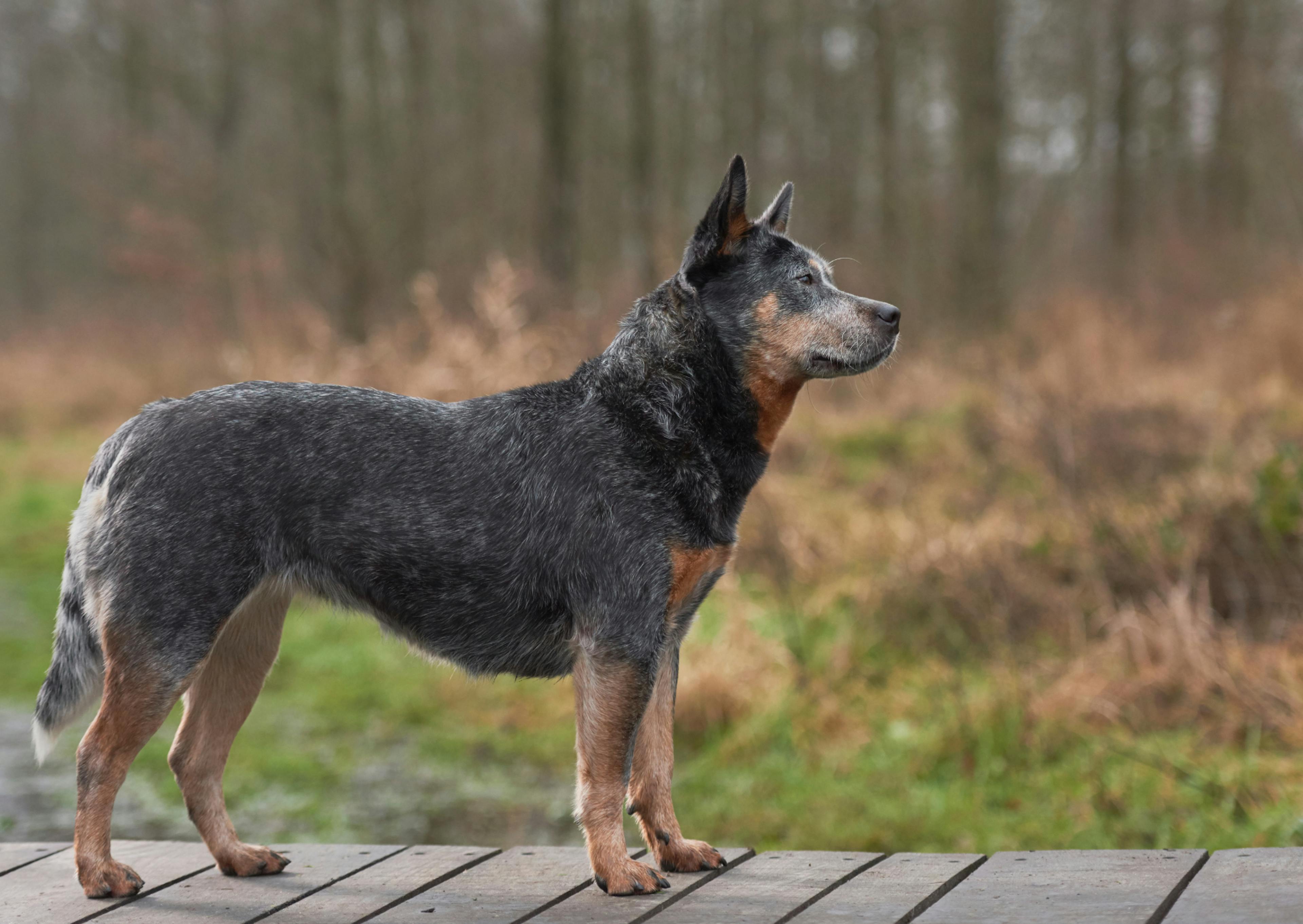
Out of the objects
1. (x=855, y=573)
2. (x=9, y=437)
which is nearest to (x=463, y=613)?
(x=855, y=573)

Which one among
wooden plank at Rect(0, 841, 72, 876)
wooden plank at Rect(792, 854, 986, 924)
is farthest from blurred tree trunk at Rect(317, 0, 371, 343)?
wooden plank at Rect(792, 854, 986, 924)

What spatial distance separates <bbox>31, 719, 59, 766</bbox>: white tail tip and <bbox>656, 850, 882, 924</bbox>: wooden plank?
1.90 meters

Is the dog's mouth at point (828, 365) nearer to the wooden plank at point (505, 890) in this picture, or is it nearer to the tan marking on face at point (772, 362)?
the tan marking on face at point (772, 362)

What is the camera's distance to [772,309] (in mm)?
4066

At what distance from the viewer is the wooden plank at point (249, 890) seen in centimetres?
356

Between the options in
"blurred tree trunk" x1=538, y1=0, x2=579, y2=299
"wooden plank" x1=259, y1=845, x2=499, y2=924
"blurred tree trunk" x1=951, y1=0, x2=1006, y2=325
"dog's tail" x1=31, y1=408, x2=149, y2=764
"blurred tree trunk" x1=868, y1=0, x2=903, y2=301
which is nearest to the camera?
"wooden plank" x1=259, y1=845, x2=499, y2=924

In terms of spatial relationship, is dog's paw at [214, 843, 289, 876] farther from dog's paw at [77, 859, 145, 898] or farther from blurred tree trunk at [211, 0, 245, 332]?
blurred tree trunk at [211, 0, 245, 332]

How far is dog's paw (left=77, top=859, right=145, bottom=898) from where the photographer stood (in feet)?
12.3

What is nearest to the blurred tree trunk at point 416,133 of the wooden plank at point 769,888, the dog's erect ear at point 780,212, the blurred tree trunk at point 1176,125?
→ the blurred tree trunk at point 1176,125

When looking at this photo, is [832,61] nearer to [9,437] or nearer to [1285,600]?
[9,437]

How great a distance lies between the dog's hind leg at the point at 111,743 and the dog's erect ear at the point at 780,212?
7.65ft

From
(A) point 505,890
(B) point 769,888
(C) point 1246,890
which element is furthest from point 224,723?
(C) point 1246,890

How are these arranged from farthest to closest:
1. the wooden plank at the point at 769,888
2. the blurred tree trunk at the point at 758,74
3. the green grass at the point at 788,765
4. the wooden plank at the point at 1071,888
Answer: the blurred tree trunk at the point at 758,74 → the green grass at the point at 788,765 → the wooden plank at the point at 769,888 → the wooden plank at the point at 1071,888

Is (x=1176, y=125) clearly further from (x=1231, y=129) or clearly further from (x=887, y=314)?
(x=887, y=314)
